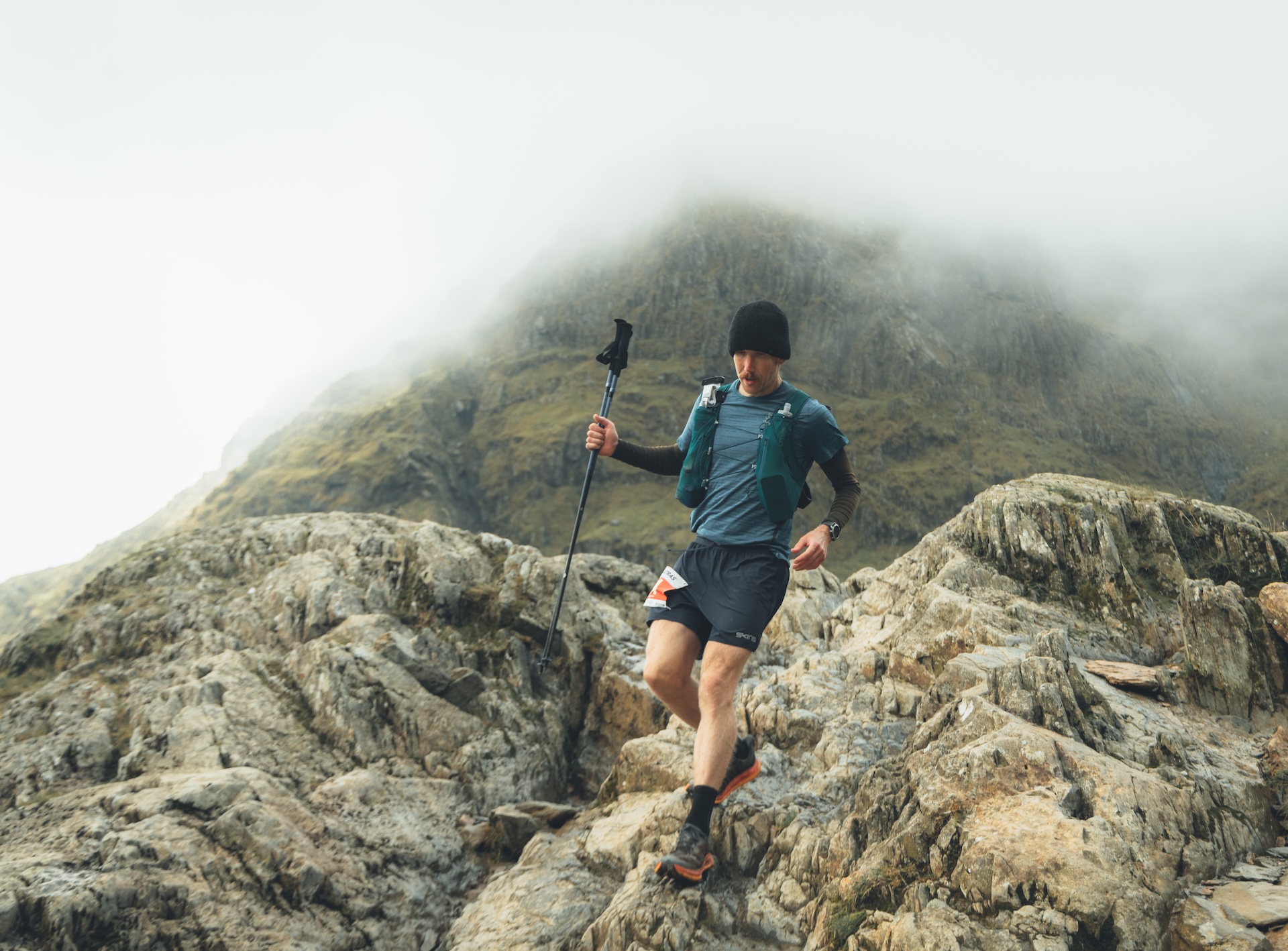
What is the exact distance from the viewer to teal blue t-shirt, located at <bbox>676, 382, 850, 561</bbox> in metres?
7.93

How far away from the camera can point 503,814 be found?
13.0m

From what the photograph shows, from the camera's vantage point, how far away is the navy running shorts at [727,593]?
7.55 m

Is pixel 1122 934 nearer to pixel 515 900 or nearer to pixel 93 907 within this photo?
pixel 515 900

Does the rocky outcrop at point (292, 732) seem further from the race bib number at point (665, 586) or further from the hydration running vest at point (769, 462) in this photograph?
the hydration running vest at point (769, 462)

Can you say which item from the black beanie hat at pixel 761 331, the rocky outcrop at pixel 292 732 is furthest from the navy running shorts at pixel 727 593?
the rocky outcrop at pixel 292 732

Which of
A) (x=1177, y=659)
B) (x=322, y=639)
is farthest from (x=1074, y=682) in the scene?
(x=322, y=639)

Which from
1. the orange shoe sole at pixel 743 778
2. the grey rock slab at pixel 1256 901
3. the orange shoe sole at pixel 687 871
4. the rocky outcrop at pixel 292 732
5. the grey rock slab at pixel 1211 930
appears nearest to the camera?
the grey rock slab at pixel 1211 930

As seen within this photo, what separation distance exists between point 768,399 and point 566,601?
49.2 ft

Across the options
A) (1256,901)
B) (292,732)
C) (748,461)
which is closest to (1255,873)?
(1256,901)

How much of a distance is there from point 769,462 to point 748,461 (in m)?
0.31

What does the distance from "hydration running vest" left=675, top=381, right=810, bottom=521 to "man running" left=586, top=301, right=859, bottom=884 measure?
11mm

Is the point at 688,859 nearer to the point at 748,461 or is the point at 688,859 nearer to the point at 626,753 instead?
the point at 748,461

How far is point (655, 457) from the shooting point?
895 cm

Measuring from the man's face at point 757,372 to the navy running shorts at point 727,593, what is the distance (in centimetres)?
185
